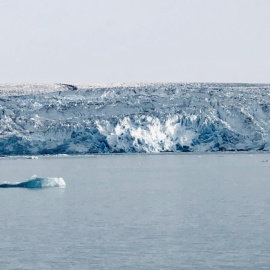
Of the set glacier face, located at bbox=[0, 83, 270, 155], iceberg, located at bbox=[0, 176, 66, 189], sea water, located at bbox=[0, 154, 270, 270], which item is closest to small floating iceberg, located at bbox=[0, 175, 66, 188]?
iceberg, located at bbox=[0, 176, 66, 189]

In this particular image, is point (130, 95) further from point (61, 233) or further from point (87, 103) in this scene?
point (61, 233)

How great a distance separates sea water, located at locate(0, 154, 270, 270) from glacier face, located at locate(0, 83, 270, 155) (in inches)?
784

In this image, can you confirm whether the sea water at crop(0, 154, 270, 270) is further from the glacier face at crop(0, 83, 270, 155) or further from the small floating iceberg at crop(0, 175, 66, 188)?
the glacier face at crop(0, 83, 270, 155)

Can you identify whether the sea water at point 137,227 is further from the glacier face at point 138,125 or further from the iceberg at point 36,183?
the glacier face at point 138,125

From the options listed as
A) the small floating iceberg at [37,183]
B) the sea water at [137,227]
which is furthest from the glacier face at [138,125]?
the small floating iceberg at [37,183]

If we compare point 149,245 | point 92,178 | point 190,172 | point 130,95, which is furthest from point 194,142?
point 149,245

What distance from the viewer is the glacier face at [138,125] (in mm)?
42469

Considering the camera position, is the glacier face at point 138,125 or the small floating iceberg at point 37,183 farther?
the glacier face at point 138,125

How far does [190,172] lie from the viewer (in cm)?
2969

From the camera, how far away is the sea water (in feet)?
33.0

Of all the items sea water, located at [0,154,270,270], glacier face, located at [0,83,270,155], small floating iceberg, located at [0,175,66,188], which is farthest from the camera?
glacier face, located at [0,83,270,155]

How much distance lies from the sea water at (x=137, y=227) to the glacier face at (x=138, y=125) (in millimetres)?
19920

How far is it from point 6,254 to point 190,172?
64.6 ft

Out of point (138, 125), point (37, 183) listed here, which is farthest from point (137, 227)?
point (138, 125)
